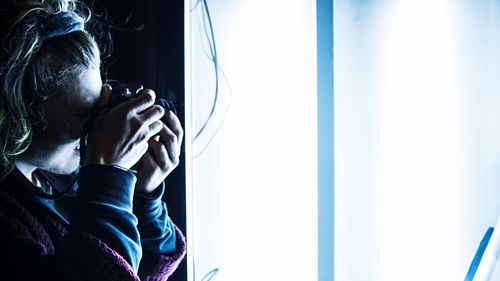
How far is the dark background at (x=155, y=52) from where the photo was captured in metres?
0.80

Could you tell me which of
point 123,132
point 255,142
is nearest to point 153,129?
point 123,132

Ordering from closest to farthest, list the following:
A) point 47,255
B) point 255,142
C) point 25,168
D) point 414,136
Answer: point 47,255 < point 25,168 < point 414,136 < point 255,142

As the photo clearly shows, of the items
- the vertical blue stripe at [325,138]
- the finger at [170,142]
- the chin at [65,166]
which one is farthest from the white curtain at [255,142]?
the chin at [65,166]

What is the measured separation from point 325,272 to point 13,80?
67 cm

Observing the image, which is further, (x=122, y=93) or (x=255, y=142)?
(x=255, y=142)

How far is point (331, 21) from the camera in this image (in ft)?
2.76

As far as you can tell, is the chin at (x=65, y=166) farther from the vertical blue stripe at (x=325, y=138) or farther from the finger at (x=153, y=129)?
the vertical blue stripe at (x=325, y=138)

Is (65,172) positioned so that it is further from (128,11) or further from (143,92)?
(128,11)

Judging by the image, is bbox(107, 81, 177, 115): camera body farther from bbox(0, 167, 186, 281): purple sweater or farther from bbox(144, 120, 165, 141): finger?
bbox(0, 167, 186, 281): purple sweater

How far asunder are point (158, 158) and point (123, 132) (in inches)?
5.1

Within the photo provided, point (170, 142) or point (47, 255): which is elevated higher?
point (170, 142)

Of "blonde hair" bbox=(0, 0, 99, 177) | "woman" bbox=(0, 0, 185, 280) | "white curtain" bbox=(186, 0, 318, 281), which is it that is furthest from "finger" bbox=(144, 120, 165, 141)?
"white curtain" bbox=(186, 0, 318, 281)

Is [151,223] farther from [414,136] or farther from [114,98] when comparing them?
[414,136]

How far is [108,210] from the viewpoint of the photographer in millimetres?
540
